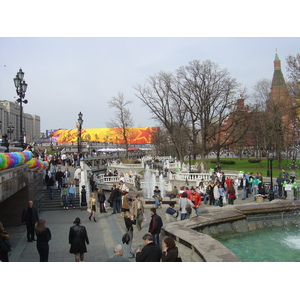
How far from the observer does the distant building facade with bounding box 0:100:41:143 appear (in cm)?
11012

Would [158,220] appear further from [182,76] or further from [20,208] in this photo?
[182,76]

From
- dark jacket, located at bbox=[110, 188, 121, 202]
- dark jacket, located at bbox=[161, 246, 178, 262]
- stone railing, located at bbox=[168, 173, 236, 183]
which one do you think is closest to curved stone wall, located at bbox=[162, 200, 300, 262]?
dark jacket, located at bbox=[161, 246, 178, 262]

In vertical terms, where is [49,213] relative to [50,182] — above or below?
below

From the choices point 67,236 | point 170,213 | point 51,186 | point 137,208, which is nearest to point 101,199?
point 51,186

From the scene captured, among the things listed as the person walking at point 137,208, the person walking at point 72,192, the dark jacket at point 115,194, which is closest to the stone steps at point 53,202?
the person walking at point 72,192

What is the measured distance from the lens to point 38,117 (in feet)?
568

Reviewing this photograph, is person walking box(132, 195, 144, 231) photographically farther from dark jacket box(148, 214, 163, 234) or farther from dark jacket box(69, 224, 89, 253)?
dark jacket box(69, 224, 89, 253)

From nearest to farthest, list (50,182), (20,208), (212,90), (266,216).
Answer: (266,216) → (20,208) → (50,182) → (212,90)

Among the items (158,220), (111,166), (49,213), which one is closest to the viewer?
(158,220)

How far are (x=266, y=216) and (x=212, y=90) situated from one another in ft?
90.3

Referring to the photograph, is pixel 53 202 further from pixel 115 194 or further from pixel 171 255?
pixel 171 255

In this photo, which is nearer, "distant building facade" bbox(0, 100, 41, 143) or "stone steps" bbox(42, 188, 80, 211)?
"stone steps" bbox(42, 188, 80, 211)

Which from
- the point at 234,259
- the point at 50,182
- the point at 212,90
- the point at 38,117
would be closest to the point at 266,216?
the point at 234,259

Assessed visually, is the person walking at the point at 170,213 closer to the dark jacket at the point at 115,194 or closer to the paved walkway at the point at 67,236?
the paved walkway at the point at 67,236
